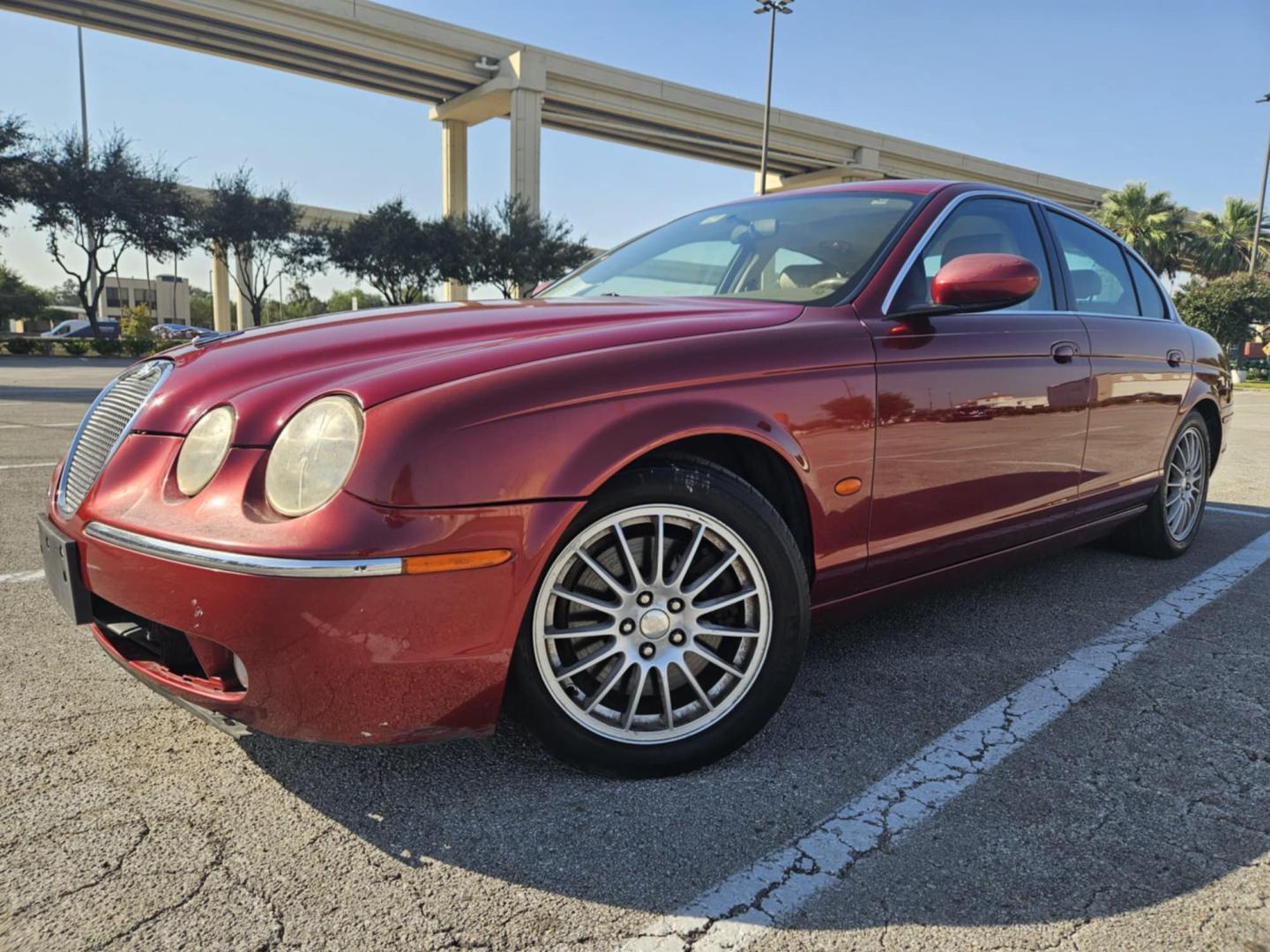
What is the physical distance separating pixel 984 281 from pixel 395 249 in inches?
1417

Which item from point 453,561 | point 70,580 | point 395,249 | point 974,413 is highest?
point 395,249

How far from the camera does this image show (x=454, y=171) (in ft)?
135

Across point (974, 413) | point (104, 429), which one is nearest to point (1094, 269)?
point (974, 413)

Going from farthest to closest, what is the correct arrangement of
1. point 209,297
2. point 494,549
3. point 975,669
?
point 209,297
point 975,669
point 494,549

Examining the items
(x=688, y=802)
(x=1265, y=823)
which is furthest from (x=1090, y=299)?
(x=688, y=802)

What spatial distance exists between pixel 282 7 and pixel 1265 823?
120 ft

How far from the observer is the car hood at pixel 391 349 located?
1881mm

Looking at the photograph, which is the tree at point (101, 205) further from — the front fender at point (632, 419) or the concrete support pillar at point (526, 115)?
the front fender at point (632, 419)

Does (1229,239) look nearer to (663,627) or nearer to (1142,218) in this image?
(1142,218)

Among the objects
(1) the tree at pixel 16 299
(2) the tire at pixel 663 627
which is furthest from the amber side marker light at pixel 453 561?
(1) the tree at pixel 16 299

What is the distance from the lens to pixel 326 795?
201 centimetres

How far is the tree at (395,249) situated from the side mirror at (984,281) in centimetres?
3579

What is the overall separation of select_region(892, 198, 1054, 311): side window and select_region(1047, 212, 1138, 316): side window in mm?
223

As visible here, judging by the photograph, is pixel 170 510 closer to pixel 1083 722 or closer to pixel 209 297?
pixel 1083 722
